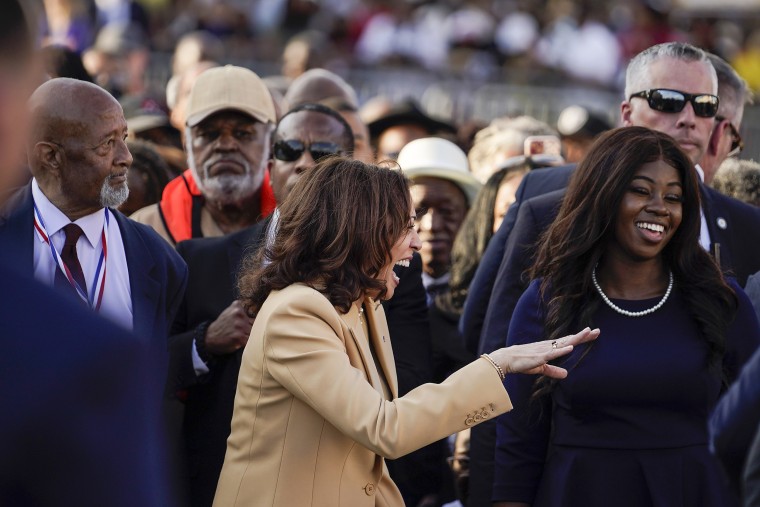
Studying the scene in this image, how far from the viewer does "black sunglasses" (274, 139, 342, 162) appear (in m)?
5.75

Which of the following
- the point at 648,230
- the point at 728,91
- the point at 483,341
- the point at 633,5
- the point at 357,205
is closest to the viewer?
the point at 357,205

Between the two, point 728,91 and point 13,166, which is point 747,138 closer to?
point 728,91

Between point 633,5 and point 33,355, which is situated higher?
point 633,5

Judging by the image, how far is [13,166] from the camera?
157cm

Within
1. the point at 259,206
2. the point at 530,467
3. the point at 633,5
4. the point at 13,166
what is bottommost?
the point at 530,467

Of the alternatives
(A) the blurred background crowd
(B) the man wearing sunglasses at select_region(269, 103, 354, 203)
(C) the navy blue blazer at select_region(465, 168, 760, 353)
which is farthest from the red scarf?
(A) the blurred background crowd

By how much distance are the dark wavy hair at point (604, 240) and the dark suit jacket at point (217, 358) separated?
72cm

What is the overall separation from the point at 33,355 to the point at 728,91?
5.10 m

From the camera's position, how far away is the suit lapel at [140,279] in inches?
170

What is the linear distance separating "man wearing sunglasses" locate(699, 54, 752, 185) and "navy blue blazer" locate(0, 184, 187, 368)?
2571mm

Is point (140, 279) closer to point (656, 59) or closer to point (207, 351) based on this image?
point (207, 351)

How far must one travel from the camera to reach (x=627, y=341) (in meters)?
4.34

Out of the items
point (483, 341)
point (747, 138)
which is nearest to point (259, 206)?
point (483, 341)

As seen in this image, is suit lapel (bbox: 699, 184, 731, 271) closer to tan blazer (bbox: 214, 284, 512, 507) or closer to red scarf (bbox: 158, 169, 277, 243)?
tan blazer (bbox: 214, 284, 512, 507)
